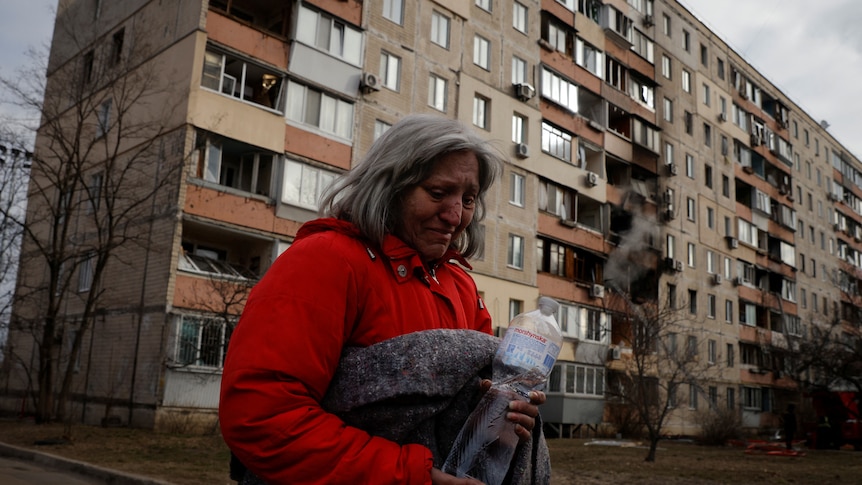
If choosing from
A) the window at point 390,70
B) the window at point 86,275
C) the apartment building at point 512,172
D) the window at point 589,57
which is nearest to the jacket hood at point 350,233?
the apartment building at point 512,172

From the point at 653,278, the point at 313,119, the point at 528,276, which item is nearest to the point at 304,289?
the point at 313,119

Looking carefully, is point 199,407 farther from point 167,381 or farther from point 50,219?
point 50,219

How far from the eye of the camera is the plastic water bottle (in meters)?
2.11

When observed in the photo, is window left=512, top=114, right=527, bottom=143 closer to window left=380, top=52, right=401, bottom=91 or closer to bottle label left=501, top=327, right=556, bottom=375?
window left=380, top=52, right=401, bottom=91

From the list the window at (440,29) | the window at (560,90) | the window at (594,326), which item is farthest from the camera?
the window at (594,326)

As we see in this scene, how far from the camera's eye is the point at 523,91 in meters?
31.7

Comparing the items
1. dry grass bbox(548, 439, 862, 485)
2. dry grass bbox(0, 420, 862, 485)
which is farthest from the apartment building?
dry grass bbox(548, 439, 862, 485)

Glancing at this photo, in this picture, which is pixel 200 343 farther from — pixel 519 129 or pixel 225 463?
pixel 519 129

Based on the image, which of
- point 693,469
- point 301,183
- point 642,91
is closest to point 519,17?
point 642,91

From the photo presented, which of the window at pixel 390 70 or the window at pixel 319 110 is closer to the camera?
the window at pixel 319 110

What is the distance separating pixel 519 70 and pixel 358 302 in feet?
104

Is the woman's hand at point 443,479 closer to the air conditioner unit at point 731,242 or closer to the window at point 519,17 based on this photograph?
the window at point 519,17

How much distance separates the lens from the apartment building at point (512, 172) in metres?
20.7

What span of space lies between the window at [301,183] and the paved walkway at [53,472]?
34.7 feet
